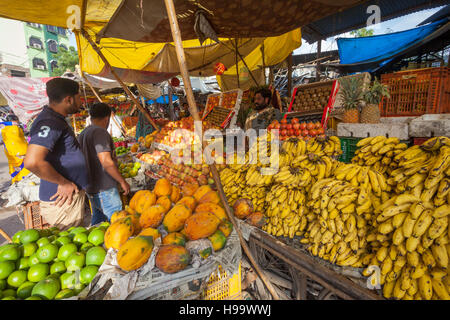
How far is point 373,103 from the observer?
3.64 metres

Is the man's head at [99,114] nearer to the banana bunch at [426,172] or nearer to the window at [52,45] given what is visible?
the banana bunch at [426,172]

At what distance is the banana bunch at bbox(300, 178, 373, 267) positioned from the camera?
1.57 meters

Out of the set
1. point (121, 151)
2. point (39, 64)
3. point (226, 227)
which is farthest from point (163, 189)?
point (39, 64)

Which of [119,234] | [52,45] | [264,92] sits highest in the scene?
[52,45]

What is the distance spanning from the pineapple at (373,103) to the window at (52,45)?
137 feet

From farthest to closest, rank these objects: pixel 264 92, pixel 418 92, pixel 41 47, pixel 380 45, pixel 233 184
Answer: pixel 41 47
pixel 380 45
pixel 264 92
pixel 418 92
pixel 233 184

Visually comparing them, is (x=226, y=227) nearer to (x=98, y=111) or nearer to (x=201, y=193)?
(x=201, y=193)

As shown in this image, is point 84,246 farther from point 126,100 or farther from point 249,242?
point 126,100

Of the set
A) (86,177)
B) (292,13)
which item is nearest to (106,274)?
(86,177)

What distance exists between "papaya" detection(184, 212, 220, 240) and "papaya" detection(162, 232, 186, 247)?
0.20 feet

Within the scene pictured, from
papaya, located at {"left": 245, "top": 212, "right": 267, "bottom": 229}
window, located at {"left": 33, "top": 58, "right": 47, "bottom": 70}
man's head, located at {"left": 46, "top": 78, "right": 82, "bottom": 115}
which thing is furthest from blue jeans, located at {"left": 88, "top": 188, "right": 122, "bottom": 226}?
window, located at {"left": 33, "top": 58, "right": 47, "bottom": 70}

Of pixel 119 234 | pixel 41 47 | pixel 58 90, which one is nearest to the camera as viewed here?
pixel 119 234

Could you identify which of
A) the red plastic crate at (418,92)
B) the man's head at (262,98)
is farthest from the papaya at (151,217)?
the red plastic crate at (418,92)

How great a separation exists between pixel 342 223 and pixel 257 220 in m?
0.79
